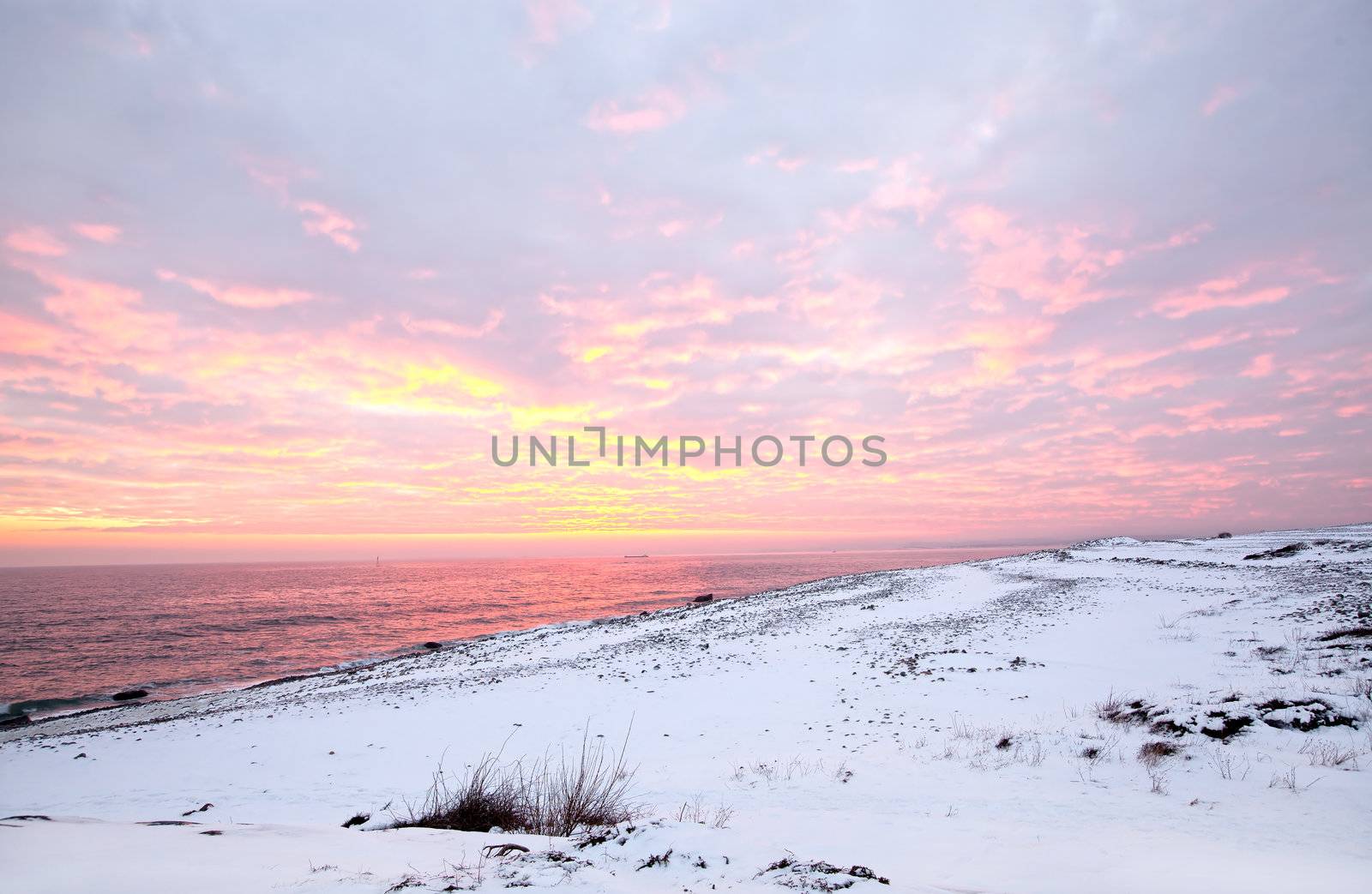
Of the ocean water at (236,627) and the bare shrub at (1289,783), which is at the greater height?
the bare shrub at (1289,783)

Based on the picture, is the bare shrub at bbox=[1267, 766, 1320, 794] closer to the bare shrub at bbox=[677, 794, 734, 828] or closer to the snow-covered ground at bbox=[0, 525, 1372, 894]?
→ the snow-covered ground at bbox=[0, 525, 1372, 894]

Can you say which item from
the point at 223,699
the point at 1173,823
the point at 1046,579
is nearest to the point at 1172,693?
the point at 1173,823

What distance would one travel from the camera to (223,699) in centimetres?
2502

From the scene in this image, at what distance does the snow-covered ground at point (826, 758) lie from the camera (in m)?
4.63

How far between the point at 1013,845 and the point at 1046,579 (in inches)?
1449

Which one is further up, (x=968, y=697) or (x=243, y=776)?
(x=968, y=697)

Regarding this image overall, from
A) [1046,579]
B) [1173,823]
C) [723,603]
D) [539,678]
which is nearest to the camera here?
[1173,823]

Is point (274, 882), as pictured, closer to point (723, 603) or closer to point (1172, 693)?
point (1172, 693)

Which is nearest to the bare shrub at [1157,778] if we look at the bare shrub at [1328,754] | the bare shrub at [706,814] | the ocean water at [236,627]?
the bare shrub at [1328,754]

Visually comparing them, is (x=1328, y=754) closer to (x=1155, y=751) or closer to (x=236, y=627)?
(x=1155, y=751)

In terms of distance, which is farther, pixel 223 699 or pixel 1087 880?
pixel 223 699

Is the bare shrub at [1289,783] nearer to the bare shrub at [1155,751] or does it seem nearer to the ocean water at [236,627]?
the bare shrub at [1155,751]

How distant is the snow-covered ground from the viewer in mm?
4629

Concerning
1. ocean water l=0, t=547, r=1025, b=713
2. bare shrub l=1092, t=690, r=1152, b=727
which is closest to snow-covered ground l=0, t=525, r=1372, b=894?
bare shrub l=1092, t=690, r=1152, b=727
